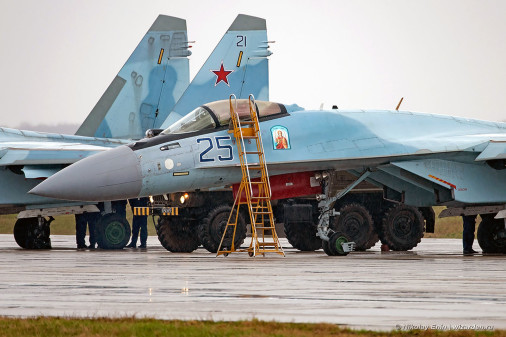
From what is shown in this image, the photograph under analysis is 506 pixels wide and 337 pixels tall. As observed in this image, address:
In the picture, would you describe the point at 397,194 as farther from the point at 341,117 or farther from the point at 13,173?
the point at 13,173

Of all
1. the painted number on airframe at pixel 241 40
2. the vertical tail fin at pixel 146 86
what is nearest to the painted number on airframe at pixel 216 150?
the painted number on airframe at pixel 241 40

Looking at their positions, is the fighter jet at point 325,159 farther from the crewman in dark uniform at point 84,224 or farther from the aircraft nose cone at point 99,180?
the crewman in dark uniform at point 84,224

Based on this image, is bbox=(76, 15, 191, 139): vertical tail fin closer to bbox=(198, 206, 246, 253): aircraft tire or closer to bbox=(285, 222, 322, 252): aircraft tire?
bbox=(285, 222, 322, 252): aircraft tire

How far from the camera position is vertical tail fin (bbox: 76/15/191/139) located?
24625 millimetres

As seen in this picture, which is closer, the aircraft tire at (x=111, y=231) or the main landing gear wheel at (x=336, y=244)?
the main landing gear wheel at (x=336, y=244)

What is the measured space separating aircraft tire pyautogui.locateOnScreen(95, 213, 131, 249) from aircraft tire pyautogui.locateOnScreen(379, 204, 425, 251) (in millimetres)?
5745

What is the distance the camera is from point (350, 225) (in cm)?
1831

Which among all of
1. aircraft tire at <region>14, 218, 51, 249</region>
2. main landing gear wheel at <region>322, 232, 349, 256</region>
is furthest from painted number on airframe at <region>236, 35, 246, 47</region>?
main landing gear wheel at <region>322, 232, 349, 256</region>

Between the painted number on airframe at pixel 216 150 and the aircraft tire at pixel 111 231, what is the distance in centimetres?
649

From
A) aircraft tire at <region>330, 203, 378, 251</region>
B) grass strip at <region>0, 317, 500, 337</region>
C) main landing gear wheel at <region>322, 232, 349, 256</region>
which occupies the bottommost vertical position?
grass strip at <region>0, 317, 500, 337</region>

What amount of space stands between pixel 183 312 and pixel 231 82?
16.8 meters

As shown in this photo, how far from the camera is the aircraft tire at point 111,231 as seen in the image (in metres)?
20.7

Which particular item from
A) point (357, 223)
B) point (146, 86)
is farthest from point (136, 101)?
point (357, 223)

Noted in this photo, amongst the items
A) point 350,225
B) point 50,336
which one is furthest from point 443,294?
point 350,225
